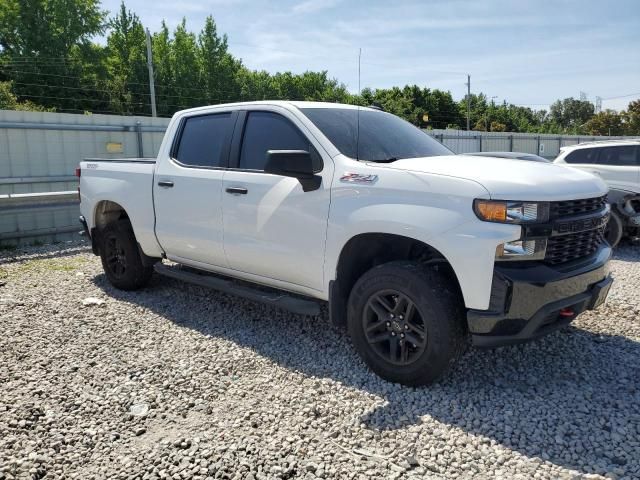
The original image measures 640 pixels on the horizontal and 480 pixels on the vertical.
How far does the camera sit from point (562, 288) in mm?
3160

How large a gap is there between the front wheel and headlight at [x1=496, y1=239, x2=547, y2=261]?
1.47 feet

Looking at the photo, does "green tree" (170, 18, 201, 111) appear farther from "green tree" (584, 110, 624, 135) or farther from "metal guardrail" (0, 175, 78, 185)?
"green tree" (584, 110, 624, 135)

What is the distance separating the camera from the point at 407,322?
3424 millimetres

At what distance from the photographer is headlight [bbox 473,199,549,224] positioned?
304 cm

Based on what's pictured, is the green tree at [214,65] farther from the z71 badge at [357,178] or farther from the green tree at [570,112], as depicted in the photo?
the green tree at [570,112]

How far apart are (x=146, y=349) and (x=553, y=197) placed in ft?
10.7

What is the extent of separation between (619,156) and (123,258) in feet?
26.4

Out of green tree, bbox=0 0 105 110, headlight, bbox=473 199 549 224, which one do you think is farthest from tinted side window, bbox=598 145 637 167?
green tree, bbox=0 0 105 110

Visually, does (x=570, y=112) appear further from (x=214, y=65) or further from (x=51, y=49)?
(x=51, y=49)

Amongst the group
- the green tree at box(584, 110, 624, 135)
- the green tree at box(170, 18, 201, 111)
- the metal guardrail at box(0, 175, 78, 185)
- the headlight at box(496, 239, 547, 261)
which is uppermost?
the green tree at box(170, 18, 201, 111)

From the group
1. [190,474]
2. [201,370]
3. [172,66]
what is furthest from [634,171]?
[172,66]

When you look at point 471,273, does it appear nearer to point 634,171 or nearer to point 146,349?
point 146,349

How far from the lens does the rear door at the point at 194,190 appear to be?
15.1 ft

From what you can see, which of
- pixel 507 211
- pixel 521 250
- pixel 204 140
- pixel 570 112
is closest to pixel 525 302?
pixel 521 250
